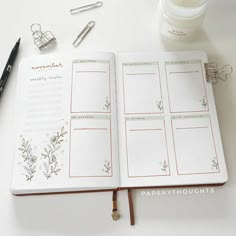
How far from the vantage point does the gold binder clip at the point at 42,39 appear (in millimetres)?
671

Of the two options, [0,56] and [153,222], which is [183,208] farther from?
[0,56]

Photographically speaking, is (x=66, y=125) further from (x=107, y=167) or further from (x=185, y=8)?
(x=185, y=8)

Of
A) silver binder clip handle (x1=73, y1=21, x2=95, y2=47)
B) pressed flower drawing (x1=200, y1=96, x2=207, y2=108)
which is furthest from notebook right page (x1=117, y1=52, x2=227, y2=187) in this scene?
silver binder clip handle (x1=73, y1=21, x2=95, y2=47)

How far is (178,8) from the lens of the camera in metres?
0.62

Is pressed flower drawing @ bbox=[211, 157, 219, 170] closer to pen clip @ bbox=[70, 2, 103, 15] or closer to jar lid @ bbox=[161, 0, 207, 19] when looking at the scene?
jar lid @ bbox=[161, 0, 207, 19]

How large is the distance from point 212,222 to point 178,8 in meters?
0.40

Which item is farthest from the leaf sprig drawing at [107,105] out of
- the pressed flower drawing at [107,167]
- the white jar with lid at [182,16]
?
the white jar with lid at [182,16]

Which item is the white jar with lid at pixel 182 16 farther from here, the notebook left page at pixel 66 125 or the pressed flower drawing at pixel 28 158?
the pressed flower drawing at pixel 28 158

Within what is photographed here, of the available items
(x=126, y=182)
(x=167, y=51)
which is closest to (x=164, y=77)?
(x=167, y=51)

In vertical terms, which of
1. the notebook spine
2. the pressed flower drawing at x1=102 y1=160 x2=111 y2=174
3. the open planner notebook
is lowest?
the pressed flower drawing at x1=102 y1=160 x2=111 y2=174

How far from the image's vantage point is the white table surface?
54 centimetres

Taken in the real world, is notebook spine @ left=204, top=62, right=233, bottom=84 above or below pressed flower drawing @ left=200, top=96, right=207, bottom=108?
above

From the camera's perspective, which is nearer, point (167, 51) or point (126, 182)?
point (126, 182)

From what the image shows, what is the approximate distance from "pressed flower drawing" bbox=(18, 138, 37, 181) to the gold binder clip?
0.69 ft
